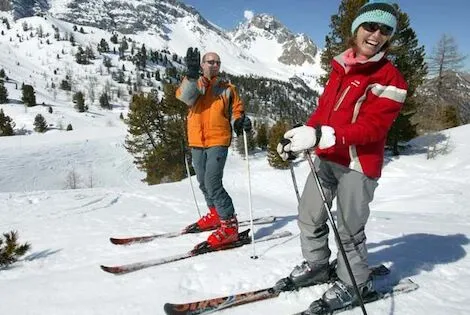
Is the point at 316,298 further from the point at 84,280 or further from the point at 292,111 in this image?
the point at 292,111

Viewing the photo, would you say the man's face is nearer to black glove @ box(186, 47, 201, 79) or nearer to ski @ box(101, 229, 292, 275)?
black glove @ box(186, 47, 201, 79)

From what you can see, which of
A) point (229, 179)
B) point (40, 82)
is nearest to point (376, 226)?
point (229, 179)

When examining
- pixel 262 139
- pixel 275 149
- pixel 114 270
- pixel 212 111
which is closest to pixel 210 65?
pixel 212 111

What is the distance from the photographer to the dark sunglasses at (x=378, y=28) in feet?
9.42

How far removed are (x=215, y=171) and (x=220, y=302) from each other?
6.72 ft

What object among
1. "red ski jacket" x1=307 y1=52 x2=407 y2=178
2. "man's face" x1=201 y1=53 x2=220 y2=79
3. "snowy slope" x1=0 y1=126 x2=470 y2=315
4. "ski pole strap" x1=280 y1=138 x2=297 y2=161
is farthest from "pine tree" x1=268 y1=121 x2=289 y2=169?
"red ski jacket" x1=307 y1=52 x2=407 y2=178

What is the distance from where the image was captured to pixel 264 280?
3.93 metres

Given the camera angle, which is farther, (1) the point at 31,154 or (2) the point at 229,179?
(1) the point at 31,154

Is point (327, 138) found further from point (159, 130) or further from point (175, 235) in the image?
point (159, 130)

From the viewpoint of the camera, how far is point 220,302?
3352mm

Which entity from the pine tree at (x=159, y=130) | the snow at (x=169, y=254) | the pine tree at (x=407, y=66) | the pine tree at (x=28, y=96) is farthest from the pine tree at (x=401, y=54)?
the pine tree at (x=28, y=96)

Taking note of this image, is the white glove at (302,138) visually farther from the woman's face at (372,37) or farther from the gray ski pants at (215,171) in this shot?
the gray ski pants at (215,171)

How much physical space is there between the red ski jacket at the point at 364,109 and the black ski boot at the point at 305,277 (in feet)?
3.35

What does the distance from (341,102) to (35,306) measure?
125 inches
